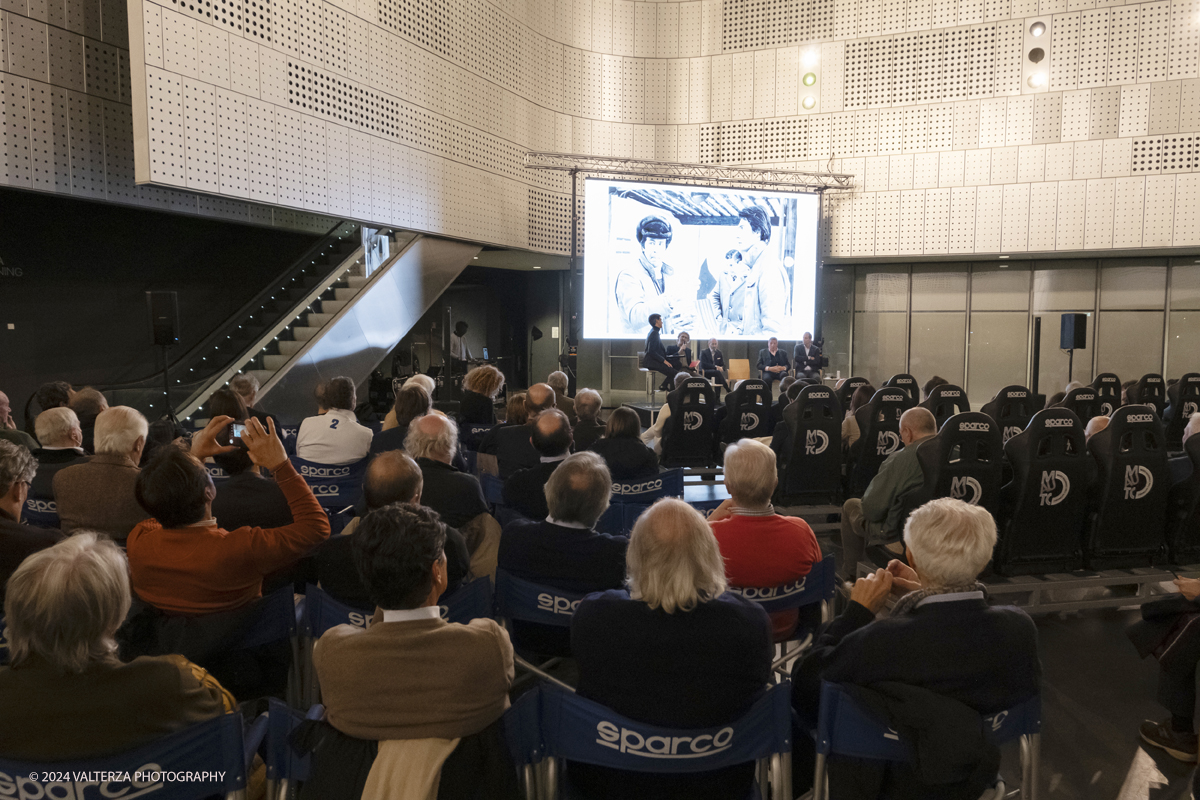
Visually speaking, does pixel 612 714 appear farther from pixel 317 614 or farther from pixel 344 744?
pixel 317 614

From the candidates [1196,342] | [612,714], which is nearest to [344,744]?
[612,714]

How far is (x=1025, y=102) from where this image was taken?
12.5 m

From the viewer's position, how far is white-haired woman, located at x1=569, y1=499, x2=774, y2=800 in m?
1.86

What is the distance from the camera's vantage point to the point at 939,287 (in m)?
14.4

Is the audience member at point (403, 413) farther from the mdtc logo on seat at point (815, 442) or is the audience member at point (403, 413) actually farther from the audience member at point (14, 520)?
the mdtc logo on seat at point (815, 442)

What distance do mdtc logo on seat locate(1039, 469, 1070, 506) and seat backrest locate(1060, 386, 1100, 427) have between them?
2.95m

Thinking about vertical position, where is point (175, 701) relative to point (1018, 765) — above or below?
above

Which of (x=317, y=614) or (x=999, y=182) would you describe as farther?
(x=999, y=182)

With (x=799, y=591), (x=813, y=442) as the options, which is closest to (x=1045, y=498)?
(x=813, y=442)

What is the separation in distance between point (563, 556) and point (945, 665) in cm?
128

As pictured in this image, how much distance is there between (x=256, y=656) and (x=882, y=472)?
3251 mm

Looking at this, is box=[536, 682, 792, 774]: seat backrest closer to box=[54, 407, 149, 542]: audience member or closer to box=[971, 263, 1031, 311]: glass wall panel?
box=[54, 407, 149, 542]: audience member

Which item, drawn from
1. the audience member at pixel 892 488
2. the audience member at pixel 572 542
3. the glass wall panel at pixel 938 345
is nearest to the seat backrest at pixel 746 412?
the audience member at pixel 892 488

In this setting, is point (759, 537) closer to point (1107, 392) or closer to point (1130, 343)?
point (1107, 392)
